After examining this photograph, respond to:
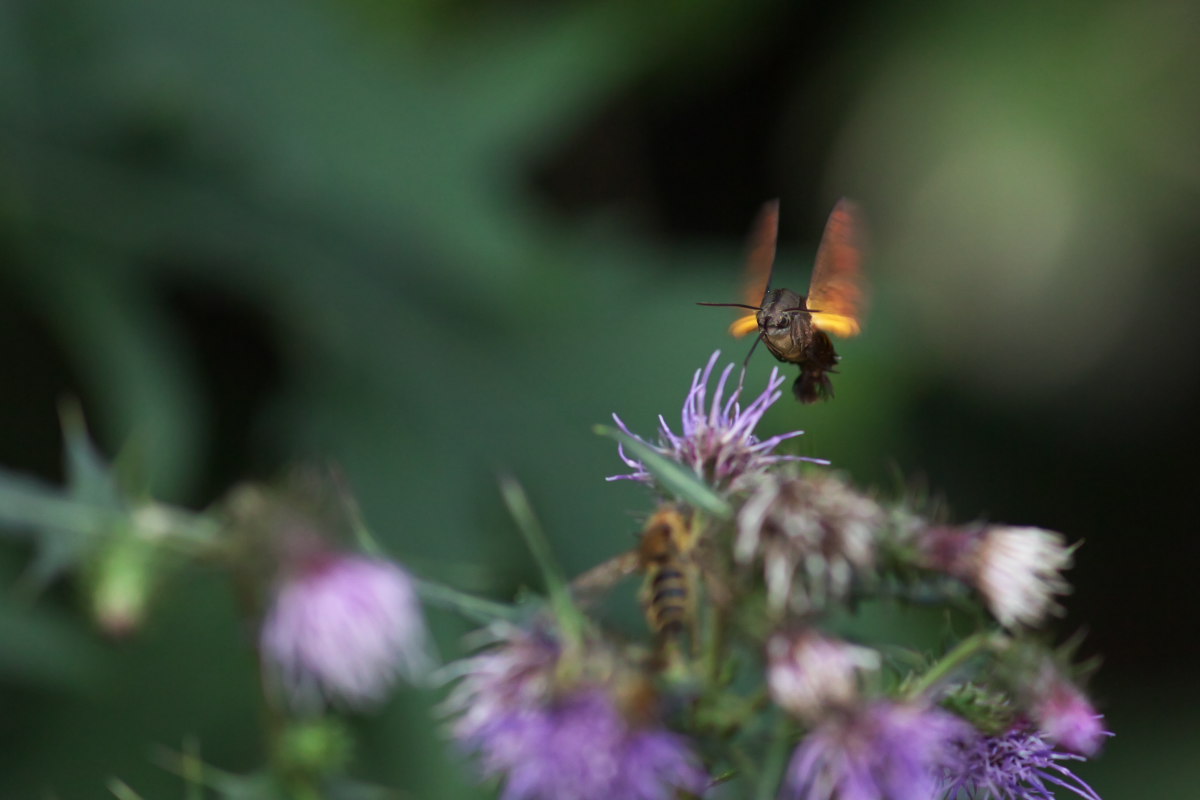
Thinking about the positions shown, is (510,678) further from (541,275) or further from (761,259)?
(541,275)

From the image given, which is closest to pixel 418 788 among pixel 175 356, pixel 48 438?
pixel 175 356

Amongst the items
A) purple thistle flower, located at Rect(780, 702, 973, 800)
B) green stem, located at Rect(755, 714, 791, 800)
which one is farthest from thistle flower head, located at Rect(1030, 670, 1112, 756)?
green stem, located at Rect(755, 714, 791, 800)

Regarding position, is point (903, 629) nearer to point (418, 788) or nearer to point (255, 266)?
point (418, 788)

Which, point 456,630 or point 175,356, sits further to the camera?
point 175,356

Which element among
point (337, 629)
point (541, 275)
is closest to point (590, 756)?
point (337, 629)

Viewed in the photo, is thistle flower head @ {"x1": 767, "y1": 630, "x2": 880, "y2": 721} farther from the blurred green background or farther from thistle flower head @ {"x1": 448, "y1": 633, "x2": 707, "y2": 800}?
the blurred green background
